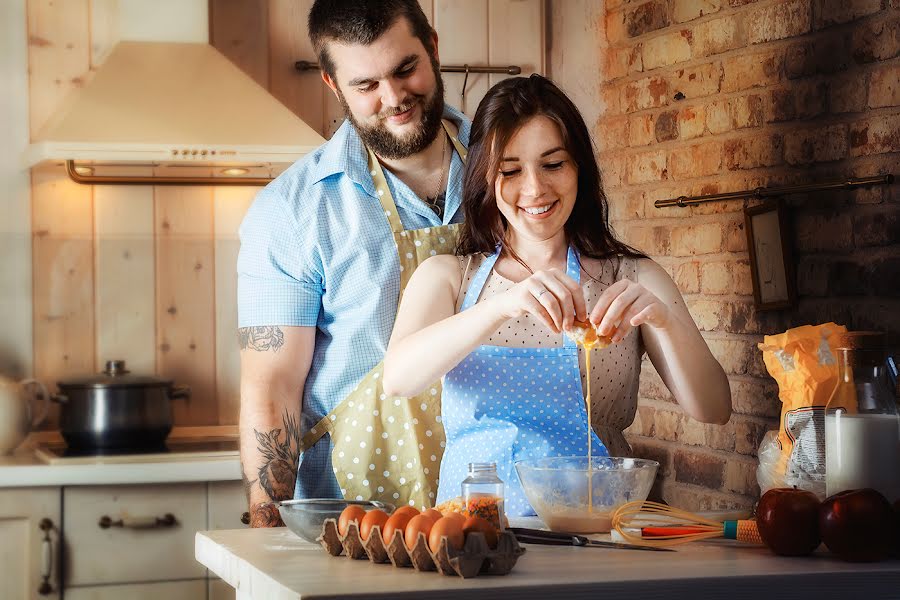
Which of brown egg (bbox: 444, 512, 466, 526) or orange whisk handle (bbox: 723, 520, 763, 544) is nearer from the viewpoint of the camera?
brown egg (bbox: 444, 512, 466, 526)

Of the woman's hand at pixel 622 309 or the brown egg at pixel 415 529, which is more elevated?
the woman's hand at pixel 622 309

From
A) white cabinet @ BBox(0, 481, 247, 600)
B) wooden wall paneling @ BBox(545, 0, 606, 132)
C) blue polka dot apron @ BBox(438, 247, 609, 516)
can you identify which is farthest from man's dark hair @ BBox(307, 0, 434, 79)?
white cabinet @ BBox(0, 481, 247, 600)

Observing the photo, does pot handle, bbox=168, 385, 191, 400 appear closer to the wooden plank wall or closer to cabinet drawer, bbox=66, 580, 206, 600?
the wooden plank wall

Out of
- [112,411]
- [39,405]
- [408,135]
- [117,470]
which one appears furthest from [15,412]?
[408,135]

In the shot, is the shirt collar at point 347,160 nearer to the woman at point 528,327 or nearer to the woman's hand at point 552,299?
the woman at point 528,327

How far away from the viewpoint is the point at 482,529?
47.9 inches

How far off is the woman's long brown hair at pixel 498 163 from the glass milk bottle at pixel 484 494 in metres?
0.57

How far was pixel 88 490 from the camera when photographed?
2674 mm

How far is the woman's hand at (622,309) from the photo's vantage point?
1.52 m

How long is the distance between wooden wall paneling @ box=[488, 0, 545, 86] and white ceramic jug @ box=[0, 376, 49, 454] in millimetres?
1518

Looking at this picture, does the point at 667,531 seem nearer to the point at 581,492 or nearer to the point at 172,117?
the point at 581,492

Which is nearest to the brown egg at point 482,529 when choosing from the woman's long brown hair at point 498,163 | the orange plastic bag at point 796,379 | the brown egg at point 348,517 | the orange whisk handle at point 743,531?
the brown egg at point 348,517

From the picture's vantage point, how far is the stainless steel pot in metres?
2.88

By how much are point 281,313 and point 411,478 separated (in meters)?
0.38
